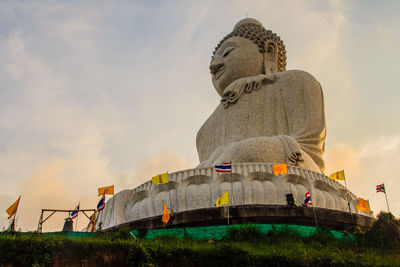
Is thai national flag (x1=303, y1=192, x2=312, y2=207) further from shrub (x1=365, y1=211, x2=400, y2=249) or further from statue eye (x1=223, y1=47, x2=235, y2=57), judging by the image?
statue eye (x1=223, y1=47, x2=235, y2=57)

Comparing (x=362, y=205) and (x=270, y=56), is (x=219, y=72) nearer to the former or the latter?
(x=270, y=56)

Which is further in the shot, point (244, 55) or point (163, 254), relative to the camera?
point (244, 55)

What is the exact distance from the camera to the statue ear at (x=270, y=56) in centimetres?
1493

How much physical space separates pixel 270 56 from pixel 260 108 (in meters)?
2.67

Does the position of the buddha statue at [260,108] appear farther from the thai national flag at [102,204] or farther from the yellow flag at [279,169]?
the thai national flag at [102,204]

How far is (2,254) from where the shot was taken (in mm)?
5449

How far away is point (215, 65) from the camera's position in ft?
49.3

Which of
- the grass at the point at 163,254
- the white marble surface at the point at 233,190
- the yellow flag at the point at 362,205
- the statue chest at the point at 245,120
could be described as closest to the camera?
the grass at the point at 163,254

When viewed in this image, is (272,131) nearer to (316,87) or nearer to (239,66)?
(316,87)

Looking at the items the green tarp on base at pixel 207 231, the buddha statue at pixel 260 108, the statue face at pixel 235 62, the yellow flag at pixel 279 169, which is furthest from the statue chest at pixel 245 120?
the green tarp on base at pixel 207 231

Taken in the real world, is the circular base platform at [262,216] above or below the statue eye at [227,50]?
below

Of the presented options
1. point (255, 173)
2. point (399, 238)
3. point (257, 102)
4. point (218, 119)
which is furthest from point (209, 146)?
point (399, 238)

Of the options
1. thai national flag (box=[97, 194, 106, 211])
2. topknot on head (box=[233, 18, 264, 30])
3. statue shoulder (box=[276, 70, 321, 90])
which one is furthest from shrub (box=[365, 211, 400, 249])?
topknot on head (box=[233, 18, 264, 30])

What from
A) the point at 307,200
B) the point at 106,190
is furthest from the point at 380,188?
the point at 106,190
